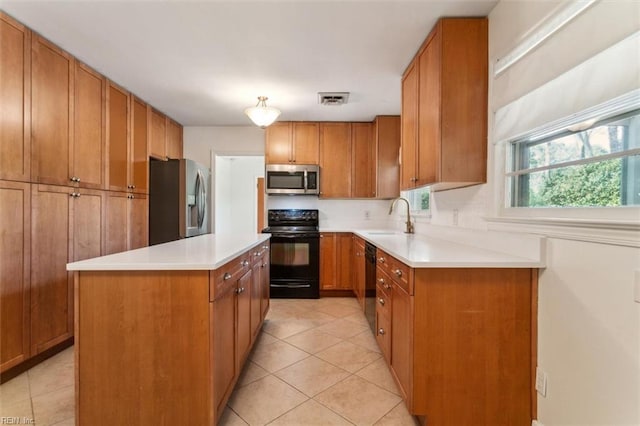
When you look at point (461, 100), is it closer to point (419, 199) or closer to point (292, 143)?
point (419, 199)

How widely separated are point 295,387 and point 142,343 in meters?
1.02

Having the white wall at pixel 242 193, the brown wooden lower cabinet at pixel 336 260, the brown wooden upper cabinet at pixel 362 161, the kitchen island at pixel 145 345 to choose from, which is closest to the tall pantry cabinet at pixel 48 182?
the kitchen island at pixel 145 345

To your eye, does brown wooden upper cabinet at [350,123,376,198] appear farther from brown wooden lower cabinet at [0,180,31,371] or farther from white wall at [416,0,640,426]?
brown wooden lower cabinet at [0,180,31,371]

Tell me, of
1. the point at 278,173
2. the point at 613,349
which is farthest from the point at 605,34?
the point at 278,173

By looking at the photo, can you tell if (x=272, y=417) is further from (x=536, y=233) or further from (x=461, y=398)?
(x=536, y=233)

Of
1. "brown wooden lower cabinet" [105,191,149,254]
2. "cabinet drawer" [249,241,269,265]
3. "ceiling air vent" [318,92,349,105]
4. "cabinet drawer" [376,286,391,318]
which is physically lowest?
"cabinet drawer" [376,286,391,318]

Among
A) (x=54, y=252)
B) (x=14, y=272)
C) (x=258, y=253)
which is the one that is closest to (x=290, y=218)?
(x=258, y=253)

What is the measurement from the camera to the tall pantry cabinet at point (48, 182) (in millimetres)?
2020

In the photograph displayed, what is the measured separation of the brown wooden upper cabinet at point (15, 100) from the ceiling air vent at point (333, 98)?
237 centimetres

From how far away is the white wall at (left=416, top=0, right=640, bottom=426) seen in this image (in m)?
1.09

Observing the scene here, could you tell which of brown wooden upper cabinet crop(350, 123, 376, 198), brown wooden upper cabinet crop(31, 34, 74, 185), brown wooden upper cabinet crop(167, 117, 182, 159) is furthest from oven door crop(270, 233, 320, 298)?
brown wooden upper cabinet crop(31, 34, 74, 185)

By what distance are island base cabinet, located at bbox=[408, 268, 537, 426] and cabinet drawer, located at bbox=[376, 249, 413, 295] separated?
0.05 meters

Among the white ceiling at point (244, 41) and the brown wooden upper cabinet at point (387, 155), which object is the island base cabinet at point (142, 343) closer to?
the white ceiling at point (244, 41)

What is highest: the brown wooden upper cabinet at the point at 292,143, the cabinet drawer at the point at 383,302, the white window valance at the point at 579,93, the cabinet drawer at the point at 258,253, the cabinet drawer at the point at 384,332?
the brown wooden upper cabinet at the point at 292,143
